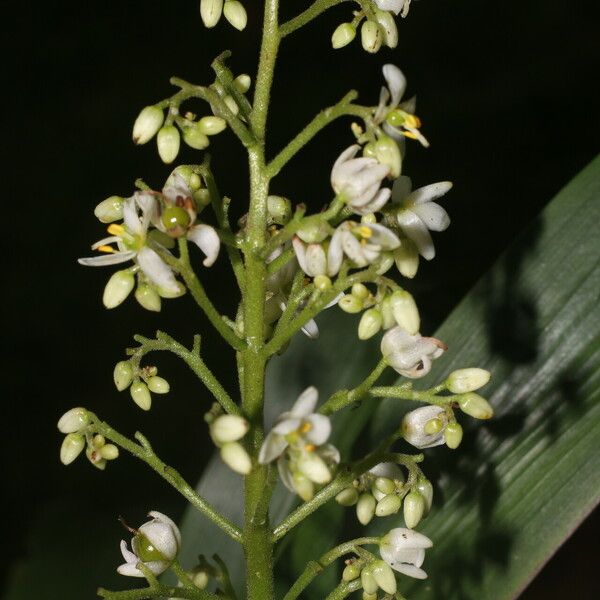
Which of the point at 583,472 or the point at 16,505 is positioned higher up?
the point at 583,472

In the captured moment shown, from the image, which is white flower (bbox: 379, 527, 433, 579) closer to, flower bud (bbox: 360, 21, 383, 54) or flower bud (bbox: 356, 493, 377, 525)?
flower bud (bbox: 356, 493, 377, 525)

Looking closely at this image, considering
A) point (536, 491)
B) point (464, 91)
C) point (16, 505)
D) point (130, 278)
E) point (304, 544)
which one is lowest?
point (16, 505)

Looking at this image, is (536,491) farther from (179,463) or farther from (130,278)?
(179,463)

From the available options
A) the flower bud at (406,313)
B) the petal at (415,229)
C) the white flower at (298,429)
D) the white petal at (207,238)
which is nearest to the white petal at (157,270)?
the white petal at (207,238)

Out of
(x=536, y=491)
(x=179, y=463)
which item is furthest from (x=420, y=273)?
(x=536, y=491)

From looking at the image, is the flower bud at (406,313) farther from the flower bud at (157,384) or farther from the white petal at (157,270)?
the flower bud at (157,384)

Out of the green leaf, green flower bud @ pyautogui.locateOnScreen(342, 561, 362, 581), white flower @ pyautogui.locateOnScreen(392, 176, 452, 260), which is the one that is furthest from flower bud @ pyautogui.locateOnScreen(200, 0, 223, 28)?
the green leaf
